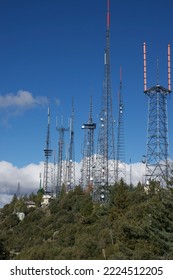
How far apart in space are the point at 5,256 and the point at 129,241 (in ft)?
41.5

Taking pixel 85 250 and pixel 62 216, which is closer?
pixel 85 250

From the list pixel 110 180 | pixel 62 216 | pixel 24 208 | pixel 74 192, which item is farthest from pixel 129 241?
pixel 24 208

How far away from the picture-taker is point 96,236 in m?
36.4

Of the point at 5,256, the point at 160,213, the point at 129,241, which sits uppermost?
the point at 160,213

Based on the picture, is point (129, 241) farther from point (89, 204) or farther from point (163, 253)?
point (89, 204)

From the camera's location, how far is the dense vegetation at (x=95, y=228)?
14.8 m

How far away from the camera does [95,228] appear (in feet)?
132

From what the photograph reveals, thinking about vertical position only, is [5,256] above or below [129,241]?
below

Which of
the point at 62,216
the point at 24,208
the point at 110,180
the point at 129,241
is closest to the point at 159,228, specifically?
the point at 129,241

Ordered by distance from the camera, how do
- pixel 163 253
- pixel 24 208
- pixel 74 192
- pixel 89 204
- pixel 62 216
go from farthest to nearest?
pixel 24 208 < pixel 74 192 < pixel 62 216 < pixel 89 204 < pixel 163 253

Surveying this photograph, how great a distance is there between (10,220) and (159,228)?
51.3m

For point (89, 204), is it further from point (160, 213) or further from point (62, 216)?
point (160, 213)

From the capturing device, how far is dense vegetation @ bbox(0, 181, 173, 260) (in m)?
14.8

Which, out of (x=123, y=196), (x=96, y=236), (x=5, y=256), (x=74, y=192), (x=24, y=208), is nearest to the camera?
Result: (x=5, y=256)
